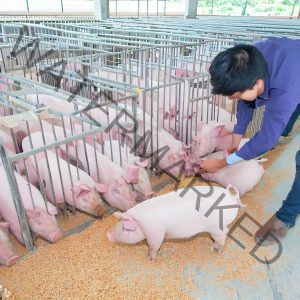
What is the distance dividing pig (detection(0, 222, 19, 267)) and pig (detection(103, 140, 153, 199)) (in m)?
0.86

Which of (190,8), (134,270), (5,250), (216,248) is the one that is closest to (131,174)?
(134,270)

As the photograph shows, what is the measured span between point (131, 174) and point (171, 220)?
0.45m

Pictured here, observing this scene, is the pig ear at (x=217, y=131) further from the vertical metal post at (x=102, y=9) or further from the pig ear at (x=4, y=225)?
the vertical metal post at (x=102, y=9)

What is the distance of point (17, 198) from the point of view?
170 cm

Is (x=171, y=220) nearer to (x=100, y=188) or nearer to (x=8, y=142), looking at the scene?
(x=100, y=188)

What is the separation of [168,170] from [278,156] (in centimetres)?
128

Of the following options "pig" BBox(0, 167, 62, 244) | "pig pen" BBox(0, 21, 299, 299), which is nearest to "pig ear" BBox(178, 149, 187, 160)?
"pig pen" BBox(0, 21, 299, 299)

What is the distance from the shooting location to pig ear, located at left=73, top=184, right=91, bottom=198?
77.2 inches

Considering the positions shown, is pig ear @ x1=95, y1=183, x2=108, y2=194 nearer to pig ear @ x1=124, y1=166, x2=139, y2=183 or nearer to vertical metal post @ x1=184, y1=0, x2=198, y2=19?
pig ear @ x1=124, y1=166, x2=139, y2=183

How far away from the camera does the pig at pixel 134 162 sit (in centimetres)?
220

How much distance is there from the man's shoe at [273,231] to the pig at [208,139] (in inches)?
34.3

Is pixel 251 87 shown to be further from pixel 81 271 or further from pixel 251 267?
pixel 81 271

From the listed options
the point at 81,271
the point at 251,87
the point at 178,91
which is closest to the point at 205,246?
the point at 81,271

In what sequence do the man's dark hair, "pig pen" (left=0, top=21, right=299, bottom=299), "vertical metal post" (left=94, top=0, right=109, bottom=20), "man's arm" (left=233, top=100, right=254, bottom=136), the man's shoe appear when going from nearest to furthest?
the man's dark hair → "pig pen" (left=0, top=21, right=299, bottom=299) → the man's shoe → "man's arm" (left=233, top=100, right=254, bottom=136) → "vertical metal post" (left=94, top=0, right=109, bottom=20)
